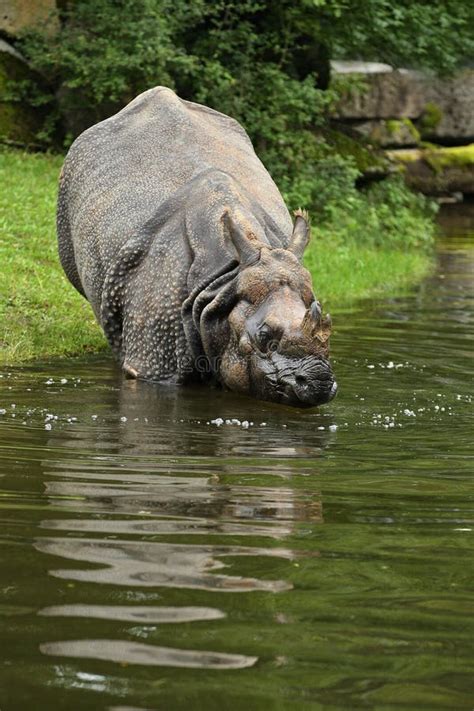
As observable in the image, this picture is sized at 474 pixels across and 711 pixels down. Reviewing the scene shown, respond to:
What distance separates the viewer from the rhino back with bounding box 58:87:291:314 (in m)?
9.05

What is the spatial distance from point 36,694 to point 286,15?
642 inches

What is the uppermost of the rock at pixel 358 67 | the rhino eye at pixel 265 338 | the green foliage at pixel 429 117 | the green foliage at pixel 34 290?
the rhino eye at pixel 265 338

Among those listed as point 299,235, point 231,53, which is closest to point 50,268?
point 299,235

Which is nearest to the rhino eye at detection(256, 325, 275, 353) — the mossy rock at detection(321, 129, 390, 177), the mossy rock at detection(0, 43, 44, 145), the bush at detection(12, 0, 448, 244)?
the bush at detection(12, 0, 448, 244)

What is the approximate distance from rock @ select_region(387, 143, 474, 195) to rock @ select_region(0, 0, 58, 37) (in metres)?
9.92

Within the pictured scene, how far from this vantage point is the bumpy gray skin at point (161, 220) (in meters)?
8.39

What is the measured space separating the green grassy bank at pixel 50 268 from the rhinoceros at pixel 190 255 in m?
0.45

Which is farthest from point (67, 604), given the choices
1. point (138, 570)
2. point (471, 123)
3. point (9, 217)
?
point (471, 123)

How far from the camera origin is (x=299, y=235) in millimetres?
8422

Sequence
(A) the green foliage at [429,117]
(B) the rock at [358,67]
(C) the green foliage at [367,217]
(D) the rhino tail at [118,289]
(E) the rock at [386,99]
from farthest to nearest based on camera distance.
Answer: (A) the green foliage at [429,117], (E) the rock at [386,99], (B) the rock at [358,67], (C) the green foliage at [367,217], (D) the rhino tail at [118,289]

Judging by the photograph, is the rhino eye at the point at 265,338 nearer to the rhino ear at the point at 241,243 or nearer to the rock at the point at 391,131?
the rhino ear at the point at 241,243

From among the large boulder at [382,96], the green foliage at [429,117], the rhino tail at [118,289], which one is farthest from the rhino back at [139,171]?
the green foliage at [429,117]

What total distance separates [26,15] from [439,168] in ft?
38.8

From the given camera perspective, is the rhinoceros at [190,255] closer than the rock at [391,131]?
Yes
